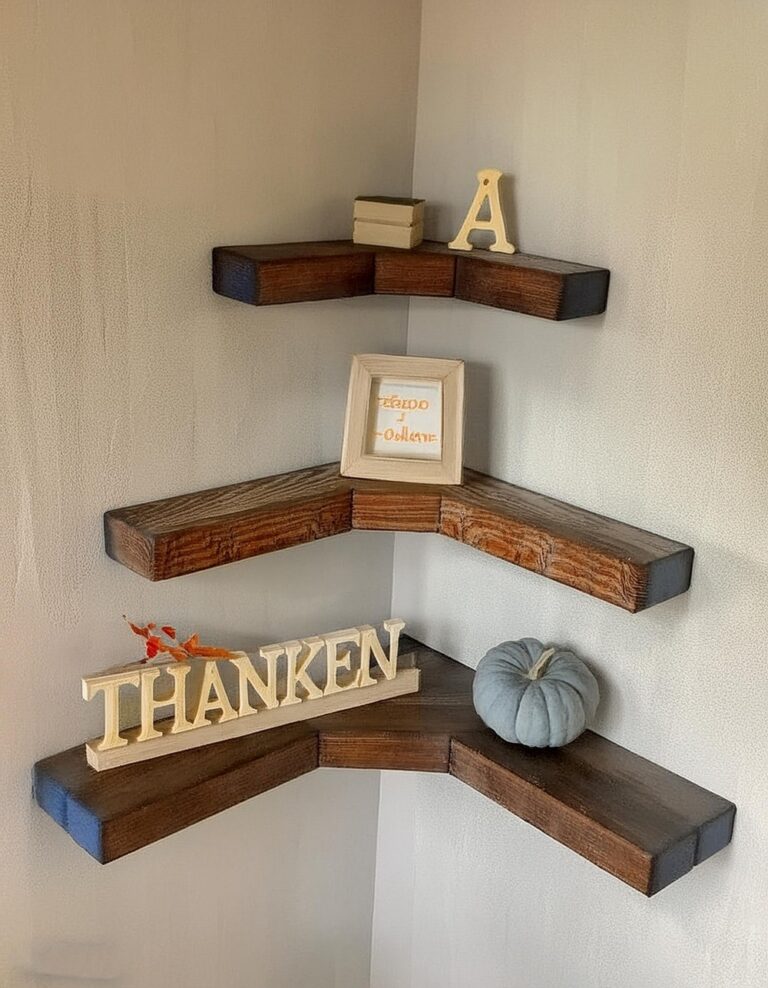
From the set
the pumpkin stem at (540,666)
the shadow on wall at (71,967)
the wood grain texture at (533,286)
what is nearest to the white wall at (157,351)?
the shadow on wall at (71,967)

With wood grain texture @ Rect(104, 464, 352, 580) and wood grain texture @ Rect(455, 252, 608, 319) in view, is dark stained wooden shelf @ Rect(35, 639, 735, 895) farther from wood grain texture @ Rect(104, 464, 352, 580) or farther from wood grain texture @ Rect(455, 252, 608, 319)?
wood grain texture @ Rect(455, 252, 608, 319)

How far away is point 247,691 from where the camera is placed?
146 centimetres

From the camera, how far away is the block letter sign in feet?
4.60

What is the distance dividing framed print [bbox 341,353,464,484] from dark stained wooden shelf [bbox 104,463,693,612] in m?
0.03

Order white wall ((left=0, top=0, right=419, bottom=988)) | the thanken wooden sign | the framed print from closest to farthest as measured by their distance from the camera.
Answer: white wall ((left=0, top=0, right=419, bottom=988))
the thanken wooden sign
the framed print

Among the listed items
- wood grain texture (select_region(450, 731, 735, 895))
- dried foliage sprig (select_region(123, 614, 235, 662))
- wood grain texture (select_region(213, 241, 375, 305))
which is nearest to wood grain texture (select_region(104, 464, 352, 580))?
dried foliage sprig (select_region(123, 614, 235, 662))

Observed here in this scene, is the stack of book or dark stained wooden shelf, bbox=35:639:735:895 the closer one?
dark stained wooden shelf, bbox=35:639:735:895

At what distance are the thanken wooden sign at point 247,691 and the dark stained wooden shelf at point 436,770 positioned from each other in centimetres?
2

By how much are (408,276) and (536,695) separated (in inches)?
23.1

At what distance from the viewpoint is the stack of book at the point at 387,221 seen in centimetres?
142

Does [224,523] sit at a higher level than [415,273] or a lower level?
lower

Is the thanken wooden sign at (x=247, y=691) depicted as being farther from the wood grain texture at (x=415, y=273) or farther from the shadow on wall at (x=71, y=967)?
the wood grain texture at (x=415, y=273)

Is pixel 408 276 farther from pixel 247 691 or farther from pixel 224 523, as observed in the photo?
pixel 247 691

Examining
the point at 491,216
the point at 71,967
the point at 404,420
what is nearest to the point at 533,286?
the point at 491,216
